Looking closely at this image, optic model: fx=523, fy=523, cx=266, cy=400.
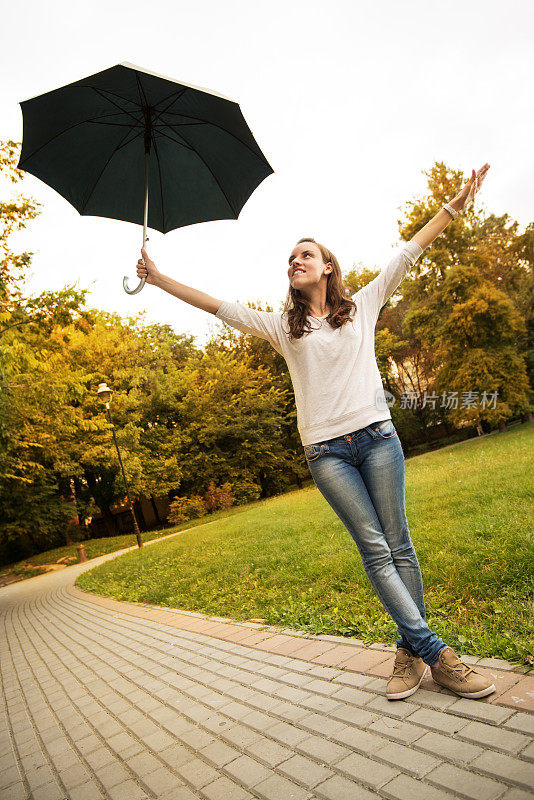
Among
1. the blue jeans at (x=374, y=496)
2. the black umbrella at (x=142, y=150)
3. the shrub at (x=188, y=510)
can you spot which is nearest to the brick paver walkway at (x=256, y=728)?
the blue jeans at (x=374, y=496)

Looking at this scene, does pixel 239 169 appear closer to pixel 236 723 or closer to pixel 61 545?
pixel 236 723

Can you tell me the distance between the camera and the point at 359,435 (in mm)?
2568

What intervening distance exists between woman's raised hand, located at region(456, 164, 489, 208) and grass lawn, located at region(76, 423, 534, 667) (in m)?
2.40

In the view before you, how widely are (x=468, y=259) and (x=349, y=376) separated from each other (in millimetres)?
23765

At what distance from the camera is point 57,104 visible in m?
3.37

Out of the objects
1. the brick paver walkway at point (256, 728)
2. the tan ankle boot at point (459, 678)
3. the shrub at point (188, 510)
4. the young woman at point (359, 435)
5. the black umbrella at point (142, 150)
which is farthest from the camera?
the shrub at point (188, 510)

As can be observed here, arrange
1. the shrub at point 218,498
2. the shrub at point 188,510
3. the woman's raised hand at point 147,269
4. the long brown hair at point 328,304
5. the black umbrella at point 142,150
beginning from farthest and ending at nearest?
the shrub at point 218,498 → the shrub at point 188,510 → the black umbrella at point 142,150 → the woman's raised hand at point 147,269 → the long brown hair at point 328,304

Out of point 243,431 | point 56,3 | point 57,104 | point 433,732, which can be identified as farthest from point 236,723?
point 243,431

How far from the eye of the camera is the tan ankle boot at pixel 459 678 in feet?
7.79

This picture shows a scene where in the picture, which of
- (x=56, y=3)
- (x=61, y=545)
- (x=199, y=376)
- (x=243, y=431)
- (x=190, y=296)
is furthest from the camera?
(x=199, y=376)

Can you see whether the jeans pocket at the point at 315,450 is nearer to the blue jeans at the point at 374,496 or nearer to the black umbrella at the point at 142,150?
the blue jeans at the point at 374,496

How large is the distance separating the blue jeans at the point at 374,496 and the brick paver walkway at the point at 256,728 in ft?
1.34

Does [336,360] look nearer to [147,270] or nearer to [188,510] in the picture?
[147,270]

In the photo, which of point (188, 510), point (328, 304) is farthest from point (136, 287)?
point (188, 510)
